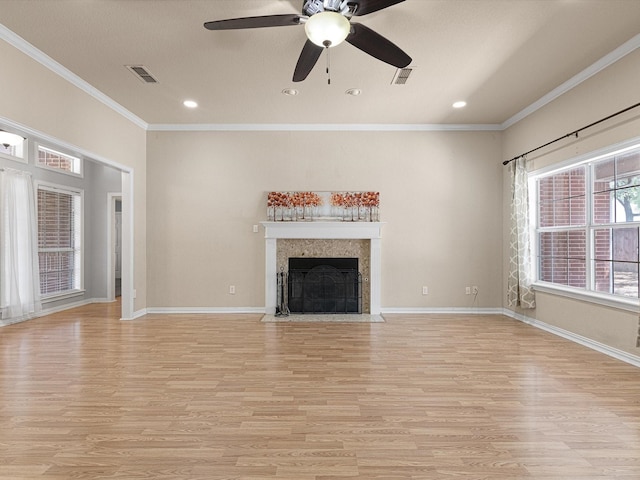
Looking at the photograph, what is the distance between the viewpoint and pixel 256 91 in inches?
174

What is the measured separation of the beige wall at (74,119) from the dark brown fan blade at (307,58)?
242cm

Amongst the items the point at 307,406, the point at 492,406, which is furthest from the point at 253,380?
the point at 492,406

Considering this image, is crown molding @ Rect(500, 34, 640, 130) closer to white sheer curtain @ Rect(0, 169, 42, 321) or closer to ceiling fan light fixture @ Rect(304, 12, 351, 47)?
ceiling fan light fixture @ Rect(304, 12, 351, 47)

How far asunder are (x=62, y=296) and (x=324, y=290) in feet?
14.4

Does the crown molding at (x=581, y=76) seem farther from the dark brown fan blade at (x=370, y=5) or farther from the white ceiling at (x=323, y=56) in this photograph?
the dark brown fan blade at (x=370, y=5)

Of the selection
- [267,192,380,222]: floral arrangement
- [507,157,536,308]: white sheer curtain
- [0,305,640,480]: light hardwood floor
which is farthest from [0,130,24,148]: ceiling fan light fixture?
[507,157,536,308]: white sheer curtain

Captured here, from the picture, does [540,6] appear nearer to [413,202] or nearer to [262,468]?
[413,202]

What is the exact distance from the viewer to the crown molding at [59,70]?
10.5 feet

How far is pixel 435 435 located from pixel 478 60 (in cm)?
336

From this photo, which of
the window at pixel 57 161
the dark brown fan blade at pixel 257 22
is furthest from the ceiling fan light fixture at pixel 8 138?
the dark brown fan blade at pixel 257 22

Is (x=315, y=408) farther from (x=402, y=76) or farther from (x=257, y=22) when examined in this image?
(x=402, y=76)

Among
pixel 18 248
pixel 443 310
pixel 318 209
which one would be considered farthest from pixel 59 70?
pixel 443 310

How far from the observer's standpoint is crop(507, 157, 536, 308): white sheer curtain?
4.95 meters

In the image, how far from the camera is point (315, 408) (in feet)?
8.13
